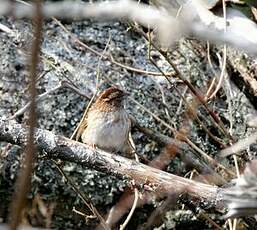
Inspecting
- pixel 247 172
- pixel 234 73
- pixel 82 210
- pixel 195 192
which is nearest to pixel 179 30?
pixel 247 172

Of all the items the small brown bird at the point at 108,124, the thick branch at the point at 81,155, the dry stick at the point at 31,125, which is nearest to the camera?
the dry stick at the point at 31,125

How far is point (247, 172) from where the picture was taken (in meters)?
1.23

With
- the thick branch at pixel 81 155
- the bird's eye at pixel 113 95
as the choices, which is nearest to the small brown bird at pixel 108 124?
the bird's eye at pixel 113 95

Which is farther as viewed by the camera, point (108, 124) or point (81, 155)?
point (108, 124)

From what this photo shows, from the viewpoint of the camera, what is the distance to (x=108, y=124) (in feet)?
15.1

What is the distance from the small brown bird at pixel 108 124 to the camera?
4.38m

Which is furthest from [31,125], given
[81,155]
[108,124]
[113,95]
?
[108,124]

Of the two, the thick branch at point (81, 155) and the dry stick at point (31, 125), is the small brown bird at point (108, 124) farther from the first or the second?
the dry stick at point (31, 125)

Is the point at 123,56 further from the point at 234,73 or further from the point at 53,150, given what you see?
the point at 53,150

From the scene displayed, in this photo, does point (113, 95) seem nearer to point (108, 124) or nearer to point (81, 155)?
point (108, 124)

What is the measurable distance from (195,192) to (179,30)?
196 centimetres

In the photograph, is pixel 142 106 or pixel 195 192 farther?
pixel 142 106

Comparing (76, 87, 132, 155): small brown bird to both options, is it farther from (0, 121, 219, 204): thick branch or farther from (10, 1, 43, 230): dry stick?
(10, 1, 43, 230): dry stick

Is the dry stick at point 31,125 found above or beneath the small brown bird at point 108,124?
above
